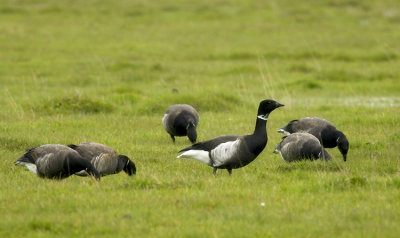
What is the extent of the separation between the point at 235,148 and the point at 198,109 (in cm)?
808

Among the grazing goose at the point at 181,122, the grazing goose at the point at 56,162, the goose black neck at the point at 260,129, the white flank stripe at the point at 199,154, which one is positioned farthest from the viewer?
the grazing goose at the point at 181,122

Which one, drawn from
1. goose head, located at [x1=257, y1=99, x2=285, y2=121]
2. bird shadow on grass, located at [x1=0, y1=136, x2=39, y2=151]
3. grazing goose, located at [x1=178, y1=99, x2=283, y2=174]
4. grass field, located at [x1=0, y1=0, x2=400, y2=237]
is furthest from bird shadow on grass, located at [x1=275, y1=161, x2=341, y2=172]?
bird shadow on grass, located at [x1=0, y1=136, x2=39, y2=151]

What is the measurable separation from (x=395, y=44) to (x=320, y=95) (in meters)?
12.4

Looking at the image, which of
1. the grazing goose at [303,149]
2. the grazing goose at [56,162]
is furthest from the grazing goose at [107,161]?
the grazing goose at [303,149]

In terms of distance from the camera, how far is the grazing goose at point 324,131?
12.0m

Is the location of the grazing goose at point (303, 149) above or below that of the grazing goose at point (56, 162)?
below

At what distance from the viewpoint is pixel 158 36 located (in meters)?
36.8

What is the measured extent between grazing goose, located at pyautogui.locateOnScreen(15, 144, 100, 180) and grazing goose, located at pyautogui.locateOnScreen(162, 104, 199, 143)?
412 cm

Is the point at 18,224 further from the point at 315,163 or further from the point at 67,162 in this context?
the point at 315,163

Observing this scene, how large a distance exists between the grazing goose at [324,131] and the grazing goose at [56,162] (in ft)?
15.6

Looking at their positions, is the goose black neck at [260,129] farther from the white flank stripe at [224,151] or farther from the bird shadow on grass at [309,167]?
the bird shadow on grass at [309,167]

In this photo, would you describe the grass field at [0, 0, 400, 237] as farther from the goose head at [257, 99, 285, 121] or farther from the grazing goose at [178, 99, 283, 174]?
the goose head at [257, 99, 285, 121]

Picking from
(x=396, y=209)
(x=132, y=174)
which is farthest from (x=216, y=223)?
(x=132, y=174)

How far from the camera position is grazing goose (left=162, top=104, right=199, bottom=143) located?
13820mm
